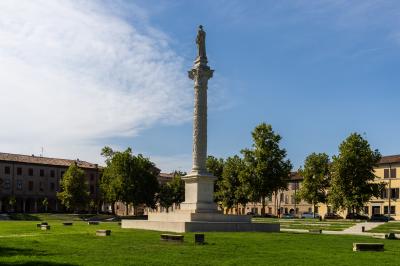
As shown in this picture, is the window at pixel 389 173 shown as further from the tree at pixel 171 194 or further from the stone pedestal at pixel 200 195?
the stone pedestal at pixel 200 195

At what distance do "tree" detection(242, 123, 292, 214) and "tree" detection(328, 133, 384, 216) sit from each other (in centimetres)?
1119

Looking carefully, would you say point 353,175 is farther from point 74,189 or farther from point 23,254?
point 23,254

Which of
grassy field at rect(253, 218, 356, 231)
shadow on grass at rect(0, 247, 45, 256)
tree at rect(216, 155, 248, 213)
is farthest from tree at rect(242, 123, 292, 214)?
shadow on grass at rect(0, 247, 45, 256)

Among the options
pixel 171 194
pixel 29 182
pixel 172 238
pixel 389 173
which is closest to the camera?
pixel 172 238

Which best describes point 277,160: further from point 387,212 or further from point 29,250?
point 29,250

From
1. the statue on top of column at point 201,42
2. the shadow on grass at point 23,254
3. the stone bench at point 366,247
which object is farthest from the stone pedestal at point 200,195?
the shadow on grass at point 23,254

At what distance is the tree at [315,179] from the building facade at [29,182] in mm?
53704

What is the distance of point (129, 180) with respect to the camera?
10088 centimetres

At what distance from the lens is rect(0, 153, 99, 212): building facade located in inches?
4555

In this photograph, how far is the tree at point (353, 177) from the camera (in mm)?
76125

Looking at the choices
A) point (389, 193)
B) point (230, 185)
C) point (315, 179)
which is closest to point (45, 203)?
point (230, 185)

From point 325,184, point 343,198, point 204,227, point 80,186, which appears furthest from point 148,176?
point 204,227

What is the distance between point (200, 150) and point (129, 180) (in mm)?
59147

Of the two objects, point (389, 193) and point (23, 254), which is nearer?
point (23, 254)
